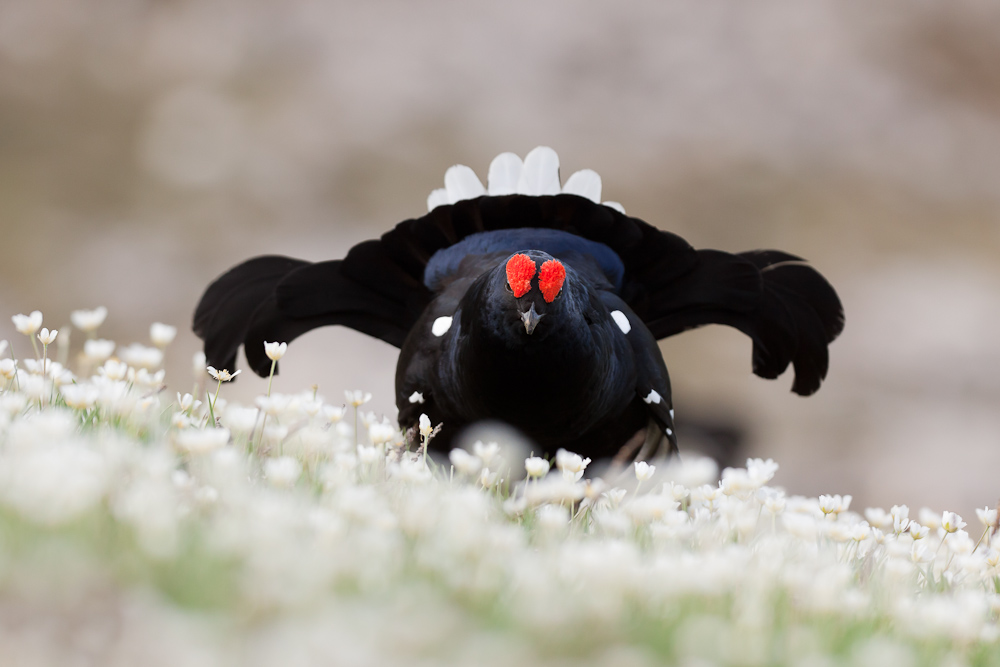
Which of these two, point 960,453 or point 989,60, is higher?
point 989,60

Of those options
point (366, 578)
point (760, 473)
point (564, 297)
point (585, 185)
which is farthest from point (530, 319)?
point (585, 185)

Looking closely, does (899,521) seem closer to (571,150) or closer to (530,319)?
(530,319)

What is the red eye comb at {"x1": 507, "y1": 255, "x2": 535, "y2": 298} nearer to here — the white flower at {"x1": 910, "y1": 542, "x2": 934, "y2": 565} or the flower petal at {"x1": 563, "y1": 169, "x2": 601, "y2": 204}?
the white flower at {"x1": 910, "y1": 542, "x2": 934, "y2": 565}

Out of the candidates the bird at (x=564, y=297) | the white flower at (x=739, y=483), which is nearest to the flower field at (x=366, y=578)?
the white flower at (x=739, y=483)

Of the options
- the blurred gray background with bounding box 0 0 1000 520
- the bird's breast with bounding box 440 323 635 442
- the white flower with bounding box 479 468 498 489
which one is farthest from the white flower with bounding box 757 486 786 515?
the blurred gray background with bounding box 0 0 1000 520

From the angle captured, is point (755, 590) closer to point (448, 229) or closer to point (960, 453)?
point (448, 229)

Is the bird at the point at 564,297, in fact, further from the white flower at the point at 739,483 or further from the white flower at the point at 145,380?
the white flower at the point at 145,380

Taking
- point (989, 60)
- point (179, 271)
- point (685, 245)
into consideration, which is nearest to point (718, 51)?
point (989, 60)

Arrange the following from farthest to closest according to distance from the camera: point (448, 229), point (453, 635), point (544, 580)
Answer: point (448, 229)
point (544, 580)
point (453, 635)
